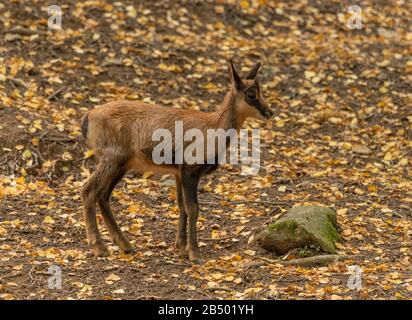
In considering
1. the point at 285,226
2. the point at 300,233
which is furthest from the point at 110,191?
the point at 300,233

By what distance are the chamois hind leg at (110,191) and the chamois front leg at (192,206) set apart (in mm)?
797

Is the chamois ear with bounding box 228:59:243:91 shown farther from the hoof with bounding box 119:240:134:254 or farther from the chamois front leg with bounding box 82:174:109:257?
the hoof with bounding box 119:240:134:254

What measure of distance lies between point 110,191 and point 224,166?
3.68 m

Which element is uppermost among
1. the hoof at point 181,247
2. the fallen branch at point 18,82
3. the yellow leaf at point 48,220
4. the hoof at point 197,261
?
the fallen branch at point 18,82

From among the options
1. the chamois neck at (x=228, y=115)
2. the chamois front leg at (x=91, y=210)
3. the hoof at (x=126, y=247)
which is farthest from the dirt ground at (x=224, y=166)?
the chamois neck at (x=228, y=115)

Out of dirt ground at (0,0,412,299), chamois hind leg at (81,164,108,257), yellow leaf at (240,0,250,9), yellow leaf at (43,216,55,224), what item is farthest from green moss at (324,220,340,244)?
yellow leaf at (240,0,250,9)

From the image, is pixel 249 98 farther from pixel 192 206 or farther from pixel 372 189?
pixel 372 189

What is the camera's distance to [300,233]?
9.95m

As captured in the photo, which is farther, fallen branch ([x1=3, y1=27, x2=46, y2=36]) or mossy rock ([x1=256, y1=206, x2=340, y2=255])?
fallen branch ([x1=3, y1=27, x2=46, y2=36])

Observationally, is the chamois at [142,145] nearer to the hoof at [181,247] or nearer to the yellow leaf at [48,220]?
the hoof at [181,247]

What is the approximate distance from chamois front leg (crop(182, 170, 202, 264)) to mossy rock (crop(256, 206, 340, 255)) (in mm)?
851

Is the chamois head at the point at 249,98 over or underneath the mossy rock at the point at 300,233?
over

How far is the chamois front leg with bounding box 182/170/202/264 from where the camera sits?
994 centimetres

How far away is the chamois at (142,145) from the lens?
32.8ft
